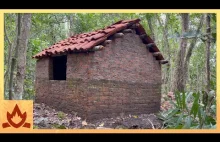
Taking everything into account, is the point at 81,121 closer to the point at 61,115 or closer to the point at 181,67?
the point at 61,115

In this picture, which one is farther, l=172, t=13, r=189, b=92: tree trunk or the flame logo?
l=172, t=13, r=189, b=92: tree trunk

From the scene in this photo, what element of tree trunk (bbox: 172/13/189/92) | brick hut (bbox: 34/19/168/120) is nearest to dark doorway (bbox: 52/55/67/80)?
brick hut (bbox: 34/19/168/120)

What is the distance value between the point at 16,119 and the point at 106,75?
3752 millimetres

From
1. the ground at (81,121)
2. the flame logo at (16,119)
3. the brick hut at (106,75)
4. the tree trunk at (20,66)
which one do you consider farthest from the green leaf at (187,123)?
the tree trunk at (20,66)

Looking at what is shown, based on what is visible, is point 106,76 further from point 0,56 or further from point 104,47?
point 0,56

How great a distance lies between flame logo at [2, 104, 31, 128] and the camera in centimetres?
411

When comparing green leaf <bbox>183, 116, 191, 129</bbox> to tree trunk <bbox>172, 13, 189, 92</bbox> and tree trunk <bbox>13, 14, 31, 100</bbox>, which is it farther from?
tree trunk <bbox>172, 13, 189, 92</bbox>

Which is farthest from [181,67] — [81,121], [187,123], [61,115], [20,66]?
[20,66]

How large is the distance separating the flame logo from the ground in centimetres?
228

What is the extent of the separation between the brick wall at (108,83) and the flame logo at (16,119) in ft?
10.0

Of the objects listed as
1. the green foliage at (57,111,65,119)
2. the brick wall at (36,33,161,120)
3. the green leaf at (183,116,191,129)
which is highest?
the brick wall at (36,33,161,120)

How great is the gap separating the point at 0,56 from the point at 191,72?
15.1m

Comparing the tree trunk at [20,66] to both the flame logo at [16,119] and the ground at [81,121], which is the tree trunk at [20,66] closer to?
the ground at [81,121]

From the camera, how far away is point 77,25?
13.6 metres
